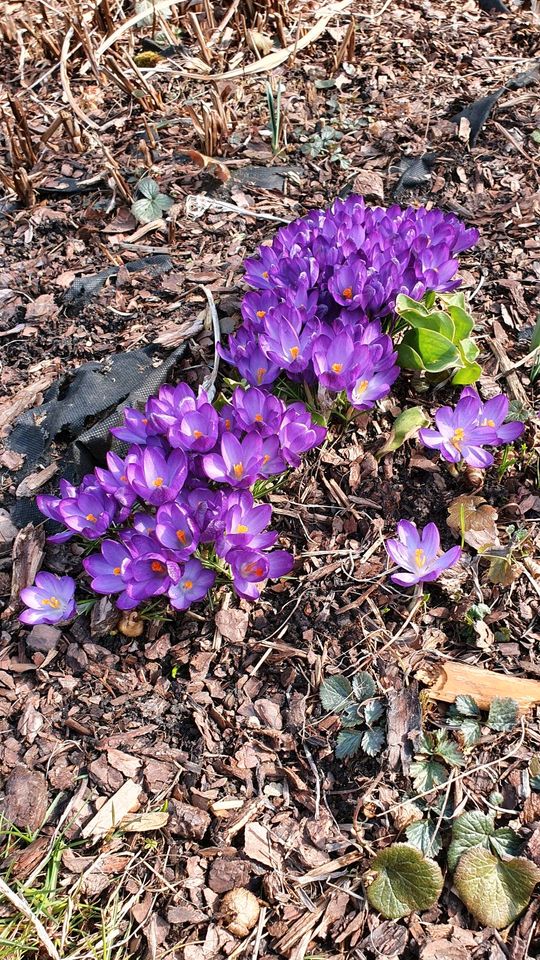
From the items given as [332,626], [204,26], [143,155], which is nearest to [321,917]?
[332,626]

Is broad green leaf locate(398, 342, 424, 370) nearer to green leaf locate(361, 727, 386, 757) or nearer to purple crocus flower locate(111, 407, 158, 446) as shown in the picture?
purple crocus flower locate(111, 407, 158, 446)

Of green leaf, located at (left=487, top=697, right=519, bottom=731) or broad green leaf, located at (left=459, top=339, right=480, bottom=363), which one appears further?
broad green leaf, located at (left=459, top=339, right=480, bottom=363)

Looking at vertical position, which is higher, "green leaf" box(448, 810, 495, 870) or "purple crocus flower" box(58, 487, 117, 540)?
"purple crocus flower" box(58, 487, 117, 540)

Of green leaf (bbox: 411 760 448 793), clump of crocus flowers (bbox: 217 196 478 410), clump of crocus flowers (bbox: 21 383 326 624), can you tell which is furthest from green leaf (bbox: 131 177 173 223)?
green leaf (bbox: 411 760 448 793)

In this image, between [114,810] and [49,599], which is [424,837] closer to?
[114,810]

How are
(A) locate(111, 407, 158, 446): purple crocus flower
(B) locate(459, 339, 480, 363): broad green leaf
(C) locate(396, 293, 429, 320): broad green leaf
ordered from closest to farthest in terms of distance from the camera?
1. (A) locate(111, 407, 158, 446): purple crocus flower
2. (C) locate(396, 293, 429, 320): broad green leaf
3. (B) locate(459, 339, 480, 363): broad green leaf

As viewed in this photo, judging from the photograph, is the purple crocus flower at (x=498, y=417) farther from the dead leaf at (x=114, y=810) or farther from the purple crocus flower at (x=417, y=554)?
the dead leaf at (x=114, y=810)
